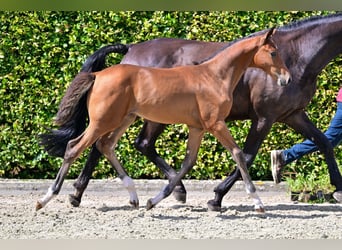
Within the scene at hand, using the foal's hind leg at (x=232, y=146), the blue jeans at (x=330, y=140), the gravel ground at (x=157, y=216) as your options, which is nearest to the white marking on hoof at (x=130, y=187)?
the gravel ground at (x=157, y=216)

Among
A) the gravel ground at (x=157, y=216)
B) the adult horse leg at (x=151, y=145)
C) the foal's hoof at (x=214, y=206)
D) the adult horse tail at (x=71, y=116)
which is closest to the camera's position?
the gravel ground at (x=157, y=216)

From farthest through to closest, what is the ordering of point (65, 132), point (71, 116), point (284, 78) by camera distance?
point (65, 132)
point (71, 116)
point (284, 78)

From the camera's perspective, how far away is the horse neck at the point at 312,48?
611cm

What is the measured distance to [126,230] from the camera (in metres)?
4.76

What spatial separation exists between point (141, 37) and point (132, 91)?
2.18 m

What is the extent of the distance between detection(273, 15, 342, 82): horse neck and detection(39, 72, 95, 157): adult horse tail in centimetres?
187

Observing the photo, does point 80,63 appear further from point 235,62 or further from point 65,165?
point 235,62

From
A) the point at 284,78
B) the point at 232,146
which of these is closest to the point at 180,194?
A: the point at 232,146

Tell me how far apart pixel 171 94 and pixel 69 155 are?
96cm

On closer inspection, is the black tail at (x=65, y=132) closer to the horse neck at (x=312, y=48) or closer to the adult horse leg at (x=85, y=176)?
the adult horse leg at (x=85, y=176)

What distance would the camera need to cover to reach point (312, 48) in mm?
6137

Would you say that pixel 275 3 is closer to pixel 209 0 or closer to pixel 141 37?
pixel 209 0

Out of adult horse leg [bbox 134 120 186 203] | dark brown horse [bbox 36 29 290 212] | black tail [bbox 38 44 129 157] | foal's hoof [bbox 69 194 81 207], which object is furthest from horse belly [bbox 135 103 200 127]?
foal's hoof [bbox 69 194 81 207]

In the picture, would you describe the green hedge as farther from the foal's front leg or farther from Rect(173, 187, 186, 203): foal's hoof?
the foal's front leg
